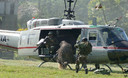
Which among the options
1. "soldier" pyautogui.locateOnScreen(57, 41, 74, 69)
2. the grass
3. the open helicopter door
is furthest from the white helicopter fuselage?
the grass

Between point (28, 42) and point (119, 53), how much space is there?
20.2ft

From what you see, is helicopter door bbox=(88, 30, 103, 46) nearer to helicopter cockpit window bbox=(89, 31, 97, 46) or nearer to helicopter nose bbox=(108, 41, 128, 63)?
helicopter cockpit window bbox=(89, 31, 97, 46)

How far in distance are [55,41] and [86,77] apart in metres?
6.28

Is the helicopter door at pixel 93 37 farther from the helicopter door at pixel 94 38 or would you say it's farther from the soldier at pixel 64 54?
the soldier at pixel 64 54

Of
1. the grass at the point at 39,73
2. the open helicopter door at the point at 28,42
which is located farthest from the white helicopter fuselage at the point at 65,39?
the grass at the point at 39,73

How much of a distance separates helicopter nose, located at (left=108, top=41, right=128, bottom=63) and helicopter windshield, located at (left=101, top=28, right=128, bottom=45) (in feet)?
1.09

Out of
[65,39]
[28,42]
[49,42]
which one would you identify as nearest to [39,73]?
[49,42]

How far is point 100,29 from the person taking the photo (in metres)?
20.3

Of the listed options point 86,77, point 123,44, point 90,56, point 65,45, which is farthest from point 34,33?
point 86,77

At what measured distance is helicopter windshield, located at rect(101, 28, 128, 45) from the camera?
65.5 ft

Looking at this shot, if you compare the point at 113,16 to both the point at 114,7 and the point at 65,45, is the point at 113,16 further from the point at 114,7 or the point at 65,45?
the point at 65,45

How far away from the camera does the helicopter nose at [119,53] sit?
19.4 metres

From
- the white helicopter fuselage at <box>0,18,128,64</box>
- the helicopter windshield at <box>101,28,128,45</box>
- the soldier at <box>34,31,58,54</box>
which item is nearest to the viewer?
the white helicopter fuselage at <box>0,18,128,64</box>

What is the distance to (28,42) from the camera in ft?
75.4
